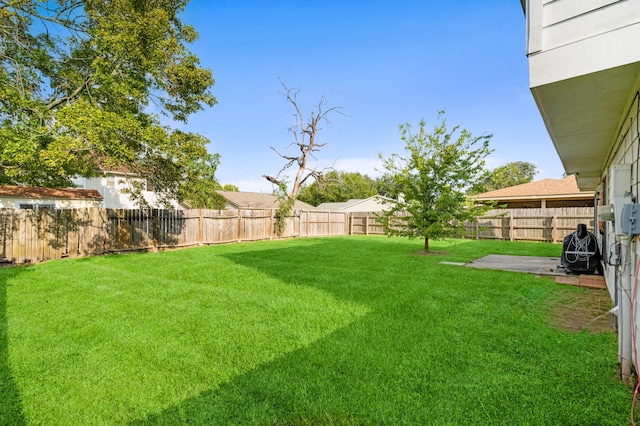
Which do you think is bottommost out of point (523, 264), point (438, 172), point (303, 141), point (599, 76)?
point (523, 264)

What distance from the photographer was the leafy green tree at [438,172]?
8711mm

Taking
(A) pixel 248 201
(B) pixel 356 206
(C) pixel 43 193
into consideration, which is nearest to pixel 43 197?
(C) pixel 43 193

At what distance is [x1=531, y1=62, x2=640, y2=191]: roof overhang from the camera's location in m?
1.95

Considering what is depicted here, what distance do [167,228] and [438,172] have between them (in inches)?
362

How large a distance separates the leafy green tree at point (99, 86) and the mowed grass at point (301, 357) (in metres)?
3.79

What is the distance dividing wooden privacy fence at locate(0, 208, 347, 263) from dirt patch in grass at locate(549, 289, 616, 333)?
35.6ft

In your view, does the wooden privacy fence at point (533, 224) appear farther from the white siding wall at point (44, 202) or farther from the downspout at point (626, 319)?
the white siding wall at point (44, 202)

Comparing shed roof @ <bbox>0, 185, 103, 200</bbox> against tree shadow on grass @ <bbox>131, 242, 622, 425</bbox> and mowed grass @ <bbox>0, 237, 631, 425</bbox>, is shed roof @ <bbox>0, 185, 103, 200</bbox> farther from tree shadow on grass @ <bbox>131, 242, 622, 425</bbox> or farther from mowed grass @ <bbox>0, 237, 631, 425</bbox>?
tree shadow on grass @ <bbox>131, 242, 622, 425</bbox>

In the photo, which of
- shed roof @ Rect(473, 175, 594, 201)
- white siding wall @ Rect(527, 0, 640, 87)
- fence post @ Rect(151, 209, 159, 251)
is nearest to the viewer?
white siding wall @ Rect(527, 0, 640, 87)

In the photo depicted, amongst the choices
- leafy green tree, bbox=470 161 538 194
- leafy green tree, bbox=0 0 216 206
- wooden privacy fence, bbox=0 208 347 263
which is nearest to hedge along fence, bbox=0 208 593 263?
wooden privacy fence, bbox=0 208 347 263

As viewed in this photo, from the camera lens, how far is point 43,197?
51.3ft

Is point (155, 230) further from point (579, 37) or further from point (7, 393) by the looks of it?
point (579, 37)

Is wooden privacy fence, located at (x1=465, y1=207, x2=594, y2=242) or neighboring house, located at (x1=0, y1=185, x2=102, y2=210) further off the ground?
neighboring house, located at (x1=0, y1=185, x2=102, y2=210)

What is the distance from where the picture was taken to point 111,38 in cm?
759
